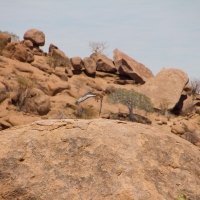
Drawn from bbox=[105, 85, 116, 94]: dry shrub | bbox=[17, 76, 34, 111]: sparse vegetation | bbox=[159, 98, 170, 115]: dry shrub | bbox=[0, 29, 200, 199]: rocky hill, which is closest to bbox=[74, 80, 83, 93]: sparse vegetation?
bbox=[105, 85, 116, 94]: dry shrub

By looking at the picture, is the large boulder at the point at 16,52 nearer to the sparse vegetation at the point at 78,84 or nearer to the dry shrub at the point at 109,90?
the sparse vegetation at the point at 78,84

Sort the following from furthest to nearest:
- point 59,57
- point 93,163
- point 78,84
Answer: point 59,57 < point 78,84 < point 93,163

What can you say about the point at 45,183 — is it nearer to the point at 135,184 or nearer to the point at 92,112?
the point at 135,184

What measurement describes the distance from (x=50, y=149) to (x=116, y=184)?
32.0 inches

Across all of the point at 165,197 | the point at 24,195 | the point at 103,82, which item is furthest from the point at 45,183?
the point at 103,82

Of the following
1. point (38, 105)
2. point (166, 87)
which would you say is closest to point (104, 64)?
point (166, 87)

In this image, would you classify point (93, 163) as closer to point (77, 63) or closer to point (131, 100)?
point (131, 100)

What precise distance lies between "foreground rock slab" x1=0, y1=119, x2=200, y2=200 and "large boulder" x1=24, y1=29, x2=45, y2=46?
1389 inches

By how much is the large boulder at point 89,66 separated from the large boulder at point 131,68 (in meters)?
2.99

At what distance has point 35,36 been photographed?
3912cm

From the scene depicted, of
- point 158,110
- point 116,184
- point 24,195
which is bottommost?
point 158,110

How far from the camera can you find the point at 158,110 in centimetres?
3212

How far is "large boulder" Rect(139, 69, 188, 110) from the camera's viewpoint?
109 ft

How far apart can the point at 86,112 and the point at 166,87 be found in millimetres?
10643
